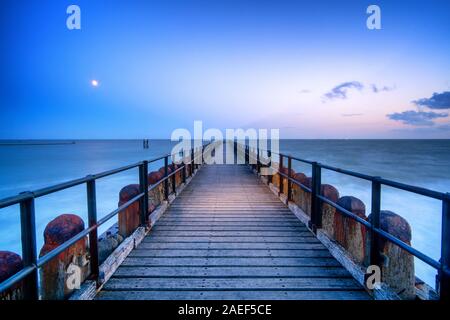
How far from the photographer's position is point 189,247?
3918 mm

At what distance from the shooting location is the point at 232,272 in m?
3.19

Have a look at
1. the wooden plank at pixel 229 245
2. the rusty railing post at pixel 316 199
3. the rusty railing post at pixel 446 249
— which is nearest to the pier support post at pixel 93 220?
the wooden plank at pixel 229 245

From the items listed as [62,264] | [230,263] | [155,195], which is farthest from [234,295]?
[155,195]

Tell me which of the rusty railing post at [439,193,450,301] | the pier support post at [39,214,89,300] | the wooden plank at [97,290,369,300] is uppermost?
the rusty railing post at [439,193,450,301]

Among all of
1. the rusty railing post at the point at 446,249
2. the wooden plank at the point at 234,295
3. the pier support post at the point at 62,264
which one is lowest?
the wooden plank at the point at 234,295

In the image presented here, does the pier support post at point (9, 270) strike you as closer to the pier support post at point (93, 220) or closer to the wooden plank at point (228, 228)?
the pier support post at point (93, 220)

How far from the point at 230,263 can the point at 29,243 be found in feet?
7.27

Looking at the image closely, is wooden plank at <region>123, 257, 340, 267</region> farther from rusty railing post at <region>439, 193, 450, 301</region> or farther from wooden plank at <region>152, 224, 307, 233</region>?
rusty railing post at <region>439, 193, 450, 301</region>

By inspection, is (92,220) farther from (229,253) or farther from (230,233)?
(230,233)

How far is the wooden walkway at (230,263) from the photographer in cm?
280

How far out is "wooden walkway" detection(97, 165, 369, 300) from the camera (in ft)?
9.20

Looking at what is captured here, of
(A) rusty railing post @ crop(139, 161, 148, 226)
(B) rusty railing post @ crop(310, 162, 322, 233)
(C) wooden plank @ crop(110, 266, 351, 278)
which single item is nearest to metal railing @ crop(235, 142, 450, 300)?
(B) rusty railing post @ crop(310, 162, 322, 233)
